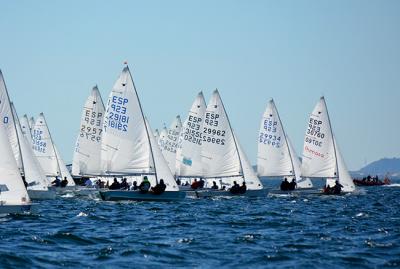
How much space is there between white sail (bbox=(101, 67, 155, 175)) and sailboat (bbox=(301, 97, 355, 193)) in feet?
55.8

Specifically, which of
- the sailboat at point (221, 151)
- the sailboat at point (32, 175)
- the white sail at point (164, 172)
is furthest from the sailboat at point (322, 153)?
the sailboat at point (32, 175)

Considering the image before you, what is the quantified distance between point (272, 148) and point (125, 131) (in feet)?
55.6

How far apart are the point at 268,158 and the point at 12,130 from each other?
21484 millimetres

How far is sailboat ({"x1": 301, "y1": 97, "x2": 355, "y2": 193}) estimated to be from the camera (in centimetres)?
6031

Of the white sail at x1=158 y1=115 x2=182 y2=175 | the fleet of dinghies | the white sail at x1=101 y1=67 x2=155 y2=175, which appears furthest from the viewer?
the white sail at x1=158 y1=115 x2=182 y2=175

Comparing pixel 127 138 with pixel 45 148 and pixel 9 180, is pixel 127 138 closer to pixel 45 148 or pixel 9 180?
pixel 9 180

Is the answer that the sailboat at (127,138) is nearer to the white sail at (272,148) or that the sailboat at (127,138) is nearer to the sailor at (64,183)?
the white sail at (272,148)

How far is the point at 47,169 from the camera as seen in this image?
226 feet

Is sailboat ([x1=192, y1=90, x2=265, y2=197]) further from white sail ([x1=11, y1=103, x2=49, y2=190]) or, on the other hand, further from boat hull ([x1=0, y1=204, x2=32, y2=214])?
boat hull ([x1=0, y1=204, x2=32, y2=214])

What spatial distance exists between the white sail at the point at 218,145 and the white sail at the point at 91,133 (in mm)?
8926

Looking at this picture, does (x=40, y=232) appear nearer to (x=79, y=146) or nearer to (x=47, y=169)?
(x=79, y=146)

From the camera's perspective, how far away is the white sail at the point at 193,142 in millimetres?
57438

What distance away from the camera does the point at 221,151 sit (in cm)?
5581

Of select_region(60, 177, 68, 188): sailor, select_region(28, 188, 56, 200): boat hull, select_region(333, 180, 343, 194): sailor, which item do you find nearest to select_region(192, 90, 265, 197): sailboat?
select_region(333, 180, 343, 194): sailor
